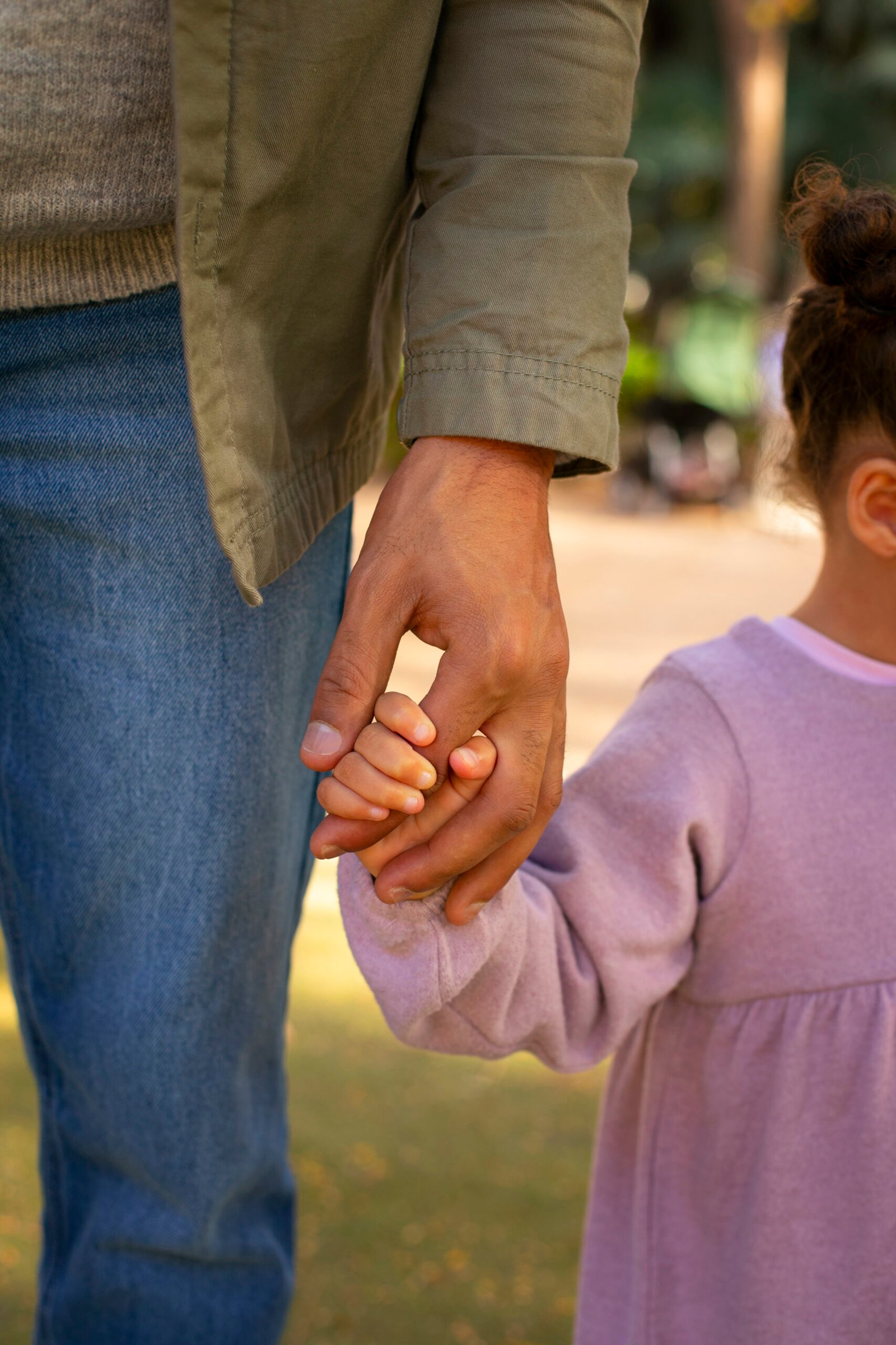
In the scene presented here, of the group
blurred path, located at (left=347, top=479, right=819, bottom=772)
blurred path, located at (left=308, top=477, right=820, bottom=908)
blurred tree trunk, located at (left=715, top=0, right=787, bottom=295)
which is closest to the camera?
blurred path, located at (left=308, top=477, right=820, bottom=908)

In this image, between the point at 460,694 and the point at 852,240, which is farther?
the point at 852,240

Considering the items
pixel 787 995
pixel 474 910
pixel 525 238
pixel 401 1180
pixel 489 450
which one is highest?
pixel 525 238

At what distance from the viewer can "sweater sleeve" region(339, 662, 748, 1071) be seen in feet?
3.69

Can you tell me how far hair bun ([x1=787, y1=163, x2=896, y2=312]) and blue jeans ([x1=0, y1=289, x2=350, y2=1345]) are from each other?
0.51 metres

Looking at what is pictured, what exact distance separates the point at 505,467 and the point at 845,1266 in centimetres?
76

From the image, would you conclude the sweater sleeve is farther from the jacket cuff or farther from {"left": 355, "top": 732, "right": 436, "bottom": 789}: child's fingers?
the jacket cuff

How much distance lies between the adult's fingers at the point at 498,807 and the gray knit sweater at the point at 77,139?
50 centimetres

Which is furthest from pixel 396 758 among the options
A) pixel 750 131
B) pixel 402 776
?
pixel 750 131

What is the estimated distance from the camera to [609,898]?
3.86ft

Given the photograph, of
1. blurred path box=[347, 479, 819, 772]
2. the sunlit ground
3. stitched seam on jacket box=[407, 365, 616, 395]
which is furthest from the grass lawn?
blurred path box=[347, 479, 819, 772]

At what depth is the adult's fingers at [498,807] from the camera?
97 cm

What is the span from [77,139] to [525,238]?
353 mm

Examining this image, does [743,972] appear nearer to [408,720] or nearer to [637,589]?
[408,720]

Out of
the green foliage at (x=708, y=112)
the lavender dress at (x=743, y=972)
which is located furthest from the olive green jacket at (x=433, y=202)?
the green foliage at (x=708, y=112)
